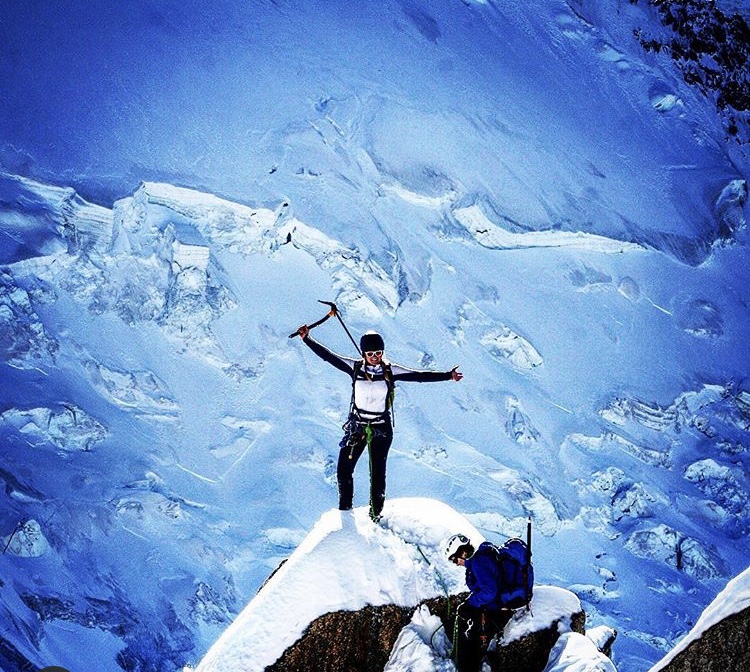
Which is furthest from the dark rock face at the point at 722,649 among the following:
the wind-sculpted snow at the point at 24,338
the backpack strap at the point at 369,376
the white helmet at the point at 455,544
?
the wind-sculpted snow at the point at 24,338

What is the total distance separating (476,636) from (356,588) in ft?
3.60

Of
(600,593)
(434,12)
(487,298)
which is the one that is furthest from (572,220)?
(600,593)

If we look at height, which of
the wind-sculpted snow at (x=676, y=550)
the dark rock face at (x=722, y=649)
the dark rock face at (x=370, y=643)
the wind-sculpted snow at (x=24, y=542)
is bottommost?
the wind-sculpted snow at (x=24, y=542)

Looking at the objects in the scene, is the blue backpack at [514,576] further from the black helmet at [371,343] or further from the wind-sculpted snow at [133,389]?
the wind-sculpted snow at [133,389]

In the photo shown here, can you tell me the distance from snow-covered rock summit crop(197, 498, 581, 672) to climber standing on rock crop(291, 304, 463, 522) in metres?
0.38

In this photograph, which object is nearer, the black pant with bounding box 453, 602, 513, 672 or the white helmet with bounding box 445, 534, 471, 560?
the black pant with bounding box 453, 602, 513, 672

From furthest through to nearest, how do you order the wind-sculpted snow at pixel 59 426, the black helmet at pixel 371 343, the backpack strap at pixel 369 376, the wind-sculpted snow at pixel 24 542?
the wind-sculpted snow at pixel 24 542 → the wind-sculpted snow at pixel 59 426 → the backpack strap at pixel 369 376 → the black helmet at pixel 371 343

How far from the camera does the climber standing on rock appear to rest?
20.6 feet

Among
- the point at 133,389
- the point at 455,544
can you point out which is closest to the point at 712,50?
the point at 455,544

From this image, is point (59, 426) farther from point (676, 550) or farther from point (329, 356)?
point (676, 550)

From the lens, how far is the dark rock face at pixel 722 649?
4434mm

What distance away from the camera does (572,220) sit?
62.9 ft

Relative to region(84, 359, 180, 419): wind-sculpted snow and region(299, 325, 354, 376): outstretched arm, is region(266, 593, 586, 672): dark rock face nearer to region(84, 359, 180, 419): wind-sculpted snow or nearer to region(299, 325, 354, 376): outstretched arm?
region(299, 325, 354, 376): outstretched arm

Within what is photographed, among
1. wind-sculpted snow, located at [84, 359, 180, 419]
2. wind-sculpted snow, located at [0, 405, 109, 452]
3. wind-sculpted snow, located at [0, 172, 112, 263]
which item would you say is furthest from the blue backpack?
wind-sculpted snow, located at [0, 172, 112, 263]
